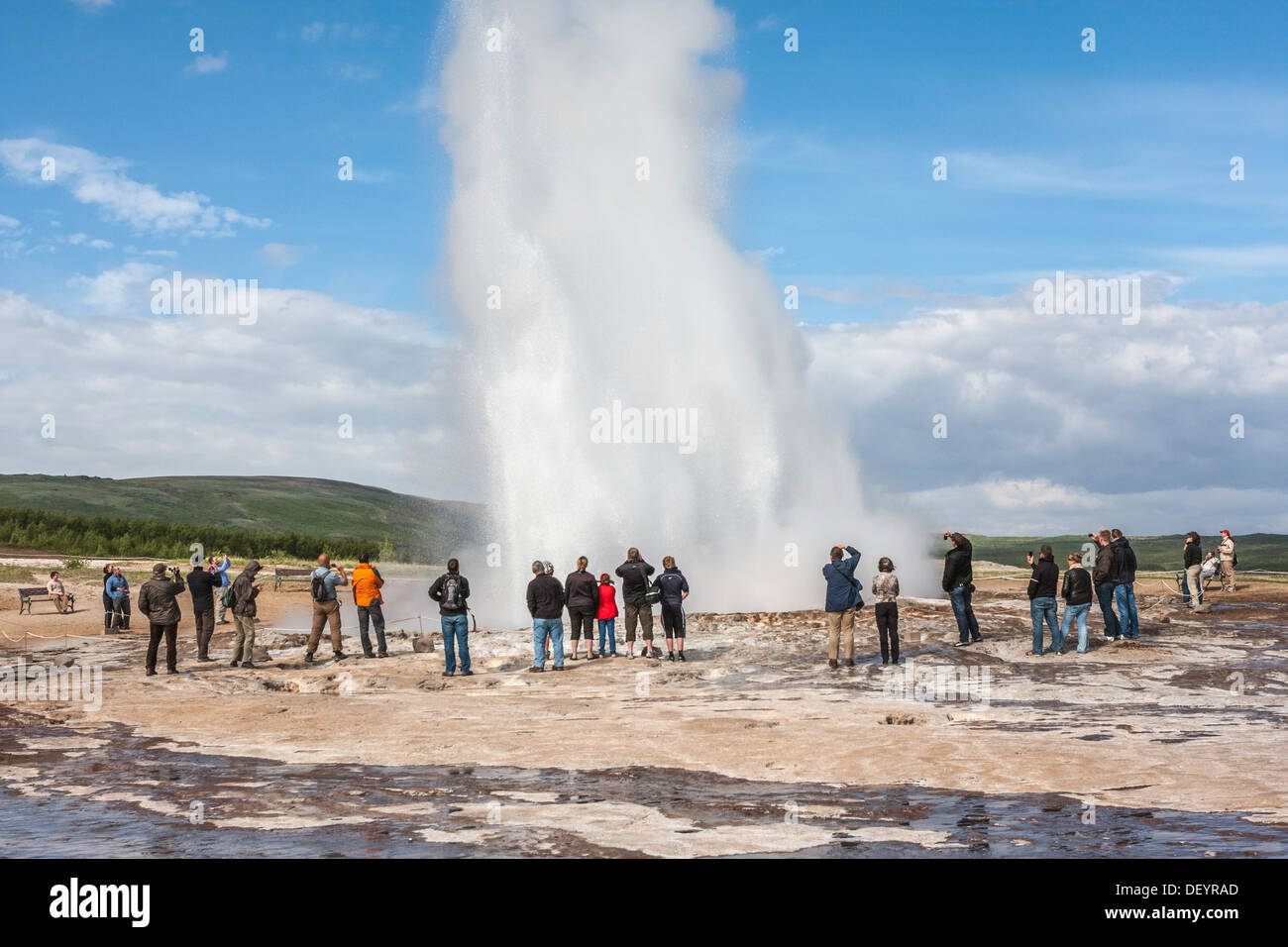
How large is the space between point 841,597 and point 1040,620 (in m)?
3.77

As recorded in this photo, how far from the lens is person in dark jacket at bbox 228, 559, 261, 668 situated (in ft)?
63.6

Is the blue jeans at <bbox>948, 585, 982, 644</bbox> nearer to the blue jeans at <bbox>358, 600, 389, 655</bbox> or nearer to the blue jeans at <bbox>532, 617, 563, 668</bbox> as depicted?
the blue jeans at <bbox>532, 617, 563, 668</bbox>

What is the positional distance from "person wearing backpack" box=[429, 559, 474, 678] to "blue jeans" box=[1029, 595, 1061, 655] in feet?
30.7

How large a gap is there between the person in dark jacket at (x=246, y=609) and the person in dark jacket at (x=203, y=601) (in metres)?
0.64

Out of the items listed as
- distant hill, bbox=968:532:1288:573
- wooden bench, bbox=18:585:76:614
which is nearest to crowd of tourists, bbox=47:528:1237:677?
wooden bench, bbox=18:585:76:614

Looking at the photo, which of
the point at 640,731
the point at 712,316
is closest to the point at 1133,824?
the point at 640,731

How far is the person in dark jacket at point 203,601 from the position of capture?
19891 mm

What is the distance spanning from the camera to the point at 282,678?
728 inches

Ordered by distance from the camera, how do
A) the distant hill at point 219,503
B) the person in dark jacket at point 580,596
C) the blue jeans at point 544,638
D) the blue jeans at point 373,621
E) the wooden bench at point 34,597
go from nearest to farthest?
the blue jeans at point 544,638 < the person in dark jacket at point 580,596 < the blue jeans at point 373,621 < the wooden bench at point 34,597 < the distant hill at point 219,503

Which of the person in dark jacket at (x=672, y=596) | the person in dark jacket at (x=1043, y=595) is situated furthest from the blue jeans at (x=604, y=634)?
the person in dark jacket at (x=1043, y=595)

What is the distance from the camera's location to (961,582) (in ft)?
65.2

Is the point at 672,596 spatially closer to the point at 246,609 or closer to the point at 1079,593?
the point at 1079,593

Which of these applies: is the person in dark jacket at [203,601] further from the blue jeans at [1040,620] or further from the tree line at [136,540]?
the tree line at [136,540]
